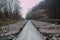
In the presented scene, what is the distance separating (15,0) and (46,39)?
43.6 feet

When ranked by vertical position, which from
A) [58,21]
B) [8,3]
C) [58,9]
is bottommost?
[58,21]

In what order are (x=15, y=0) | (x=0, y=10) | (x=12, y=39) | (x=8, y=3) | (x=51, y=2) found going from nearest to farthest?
(x=12, y=39), (x=51, y=2), (x=0, y=10), (x=8, y=3), (x=15, y=0)

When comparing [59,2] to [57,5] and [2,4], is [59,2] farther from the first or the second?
[2,4]

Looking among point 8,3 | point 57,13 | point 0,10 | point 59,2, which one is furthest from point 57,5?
point 8,3

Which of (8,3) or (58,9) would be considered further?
(8,3)

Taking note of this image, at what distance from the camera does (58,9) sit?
870 cm

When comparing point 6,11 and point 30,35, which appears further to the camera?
point 6,11

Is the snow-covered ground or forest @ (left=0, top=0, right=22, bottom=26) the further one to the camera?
forest @ (left=0, top=0, right=22, bottom=26)

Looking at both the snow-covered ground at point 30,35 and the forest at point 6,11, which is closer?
the snow-covered ground at point 30,35

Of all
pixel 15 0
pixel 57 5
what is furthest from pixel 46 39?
pixel 15 0

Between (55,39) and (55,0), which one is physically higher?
(55,0)

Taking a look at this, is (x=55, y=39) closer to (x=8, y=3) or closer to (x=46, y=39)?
(x=46, y=39)

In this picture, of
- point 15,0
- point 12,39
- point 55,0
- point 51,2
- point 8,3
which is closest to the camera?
point 12,39

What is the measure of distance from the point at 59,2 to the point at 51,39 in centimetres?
586
